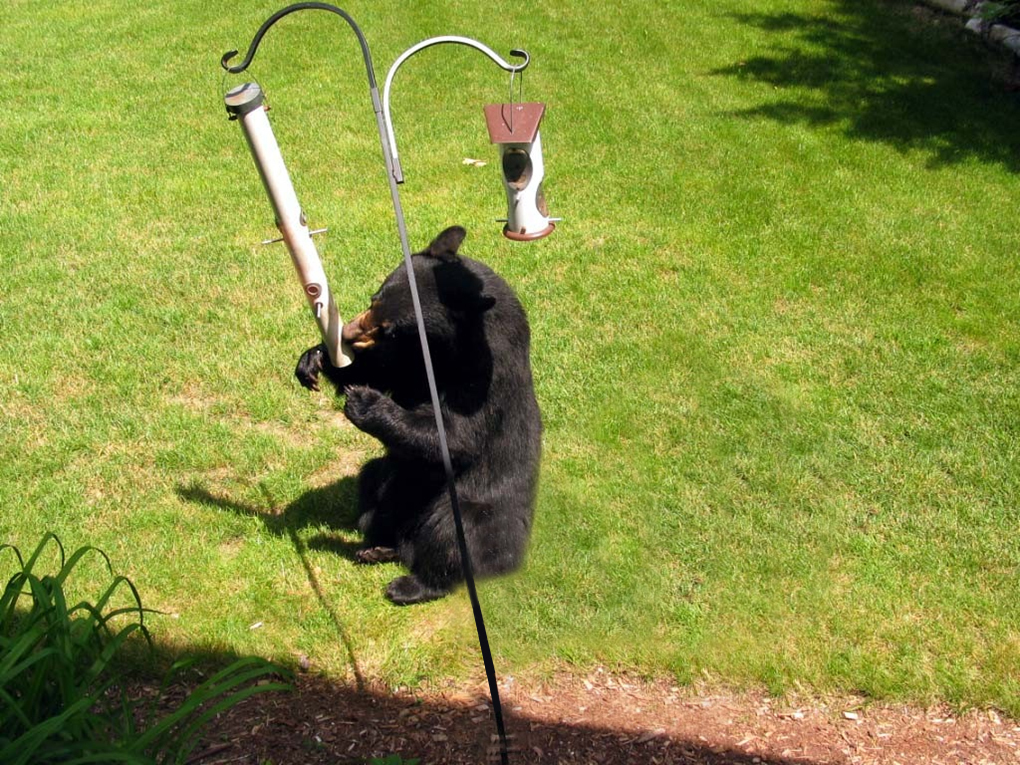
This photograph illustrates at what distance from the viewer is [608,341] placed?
239 inches

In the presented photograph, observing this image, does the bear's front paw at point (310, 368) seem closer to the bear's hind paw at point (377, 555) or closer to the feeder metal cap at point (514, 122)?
the bear's hind paw at point (377, 555)

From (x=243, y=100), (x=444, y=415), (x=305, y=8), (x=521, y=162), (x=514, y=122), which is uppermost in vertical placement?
(x=305, y=8)

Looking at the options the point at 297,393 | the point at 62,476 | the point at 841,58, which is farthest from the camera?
the point at 841,58

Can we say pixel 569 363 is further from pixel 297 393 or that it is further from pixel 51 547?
pixel 51 547

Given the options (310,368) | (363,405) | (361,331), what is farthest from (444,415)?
(310,368)

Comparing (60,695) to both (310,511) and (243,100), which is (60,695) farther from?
(310,511)

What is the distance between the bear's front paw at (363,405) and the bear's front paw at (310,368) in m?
0.39

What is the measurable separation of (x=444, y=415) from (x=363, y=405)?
1.20 ft

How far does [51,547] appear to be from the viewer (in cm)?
450

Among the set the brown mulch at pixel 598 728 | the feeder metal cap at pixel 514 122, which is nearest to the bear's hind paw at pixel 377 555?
the brown mulch at pixel 598 728

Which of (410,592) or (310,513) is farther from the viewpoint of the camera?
(310,513)

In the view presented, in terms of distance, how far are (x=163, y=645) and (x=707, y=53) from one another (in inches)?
343

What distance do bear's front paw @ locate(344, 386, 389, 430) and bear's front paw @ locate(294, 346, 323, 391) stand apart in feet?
1.29

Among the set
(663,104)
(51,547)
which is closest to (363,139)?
(663,104)
